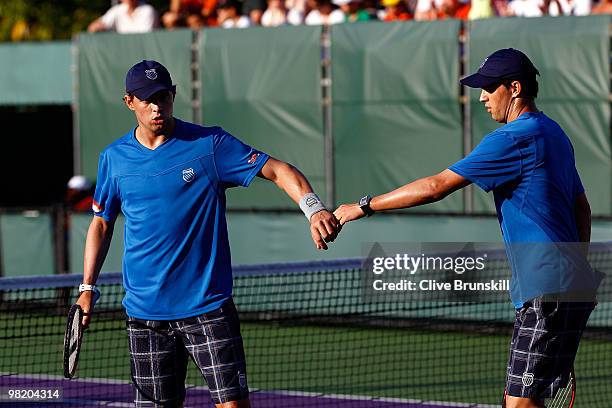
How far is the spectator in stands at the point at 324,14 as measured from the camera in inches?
618

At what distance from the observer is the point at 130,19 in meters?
17.1

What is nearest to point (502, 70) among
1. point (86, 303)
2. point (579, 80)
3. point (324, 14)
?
point (86, 303)

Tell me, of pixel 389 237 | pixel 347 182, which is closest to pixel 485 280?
pixel 389 237

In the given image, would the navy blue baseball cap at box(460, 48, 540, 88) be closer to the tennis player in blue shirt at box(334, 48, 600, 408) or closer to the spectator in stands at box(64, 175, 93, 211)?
the tennis player in blue shirt at box(334, 48, 600, 408)

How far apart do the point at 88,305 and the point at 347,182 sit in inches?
→ 334

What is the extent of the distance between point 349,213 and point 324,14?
10114 millimetres

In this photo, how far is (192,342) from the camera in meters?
6.09

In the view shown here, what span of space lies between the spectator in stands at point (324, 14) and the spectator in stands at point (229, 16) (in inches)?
37.9

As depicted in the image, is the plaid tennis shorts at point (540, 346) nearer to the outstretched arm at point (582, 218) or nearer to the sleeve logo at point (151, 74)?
the outstretched arm at point (582, 218)

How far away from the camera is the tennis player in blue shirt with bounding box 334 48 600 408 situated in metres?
5.70

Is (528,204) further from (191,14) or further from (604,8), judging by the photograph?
(191,14)

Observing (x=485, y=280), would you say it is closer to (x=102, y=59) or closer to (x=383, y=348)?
(x=383, y=348)

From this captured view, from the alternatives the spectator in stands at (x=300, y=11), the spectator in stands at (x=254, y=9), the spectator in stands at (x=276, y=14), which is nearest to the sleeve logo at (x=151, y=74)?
the spectator in stands at (x=300, y=11)

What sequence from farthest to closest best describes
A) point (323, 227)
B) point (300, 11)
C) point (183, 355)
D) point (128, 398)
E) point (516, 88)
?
point (300, 11)
point (128, 398)
point (183, 355)
point (323, 227)
point (516, 88)
